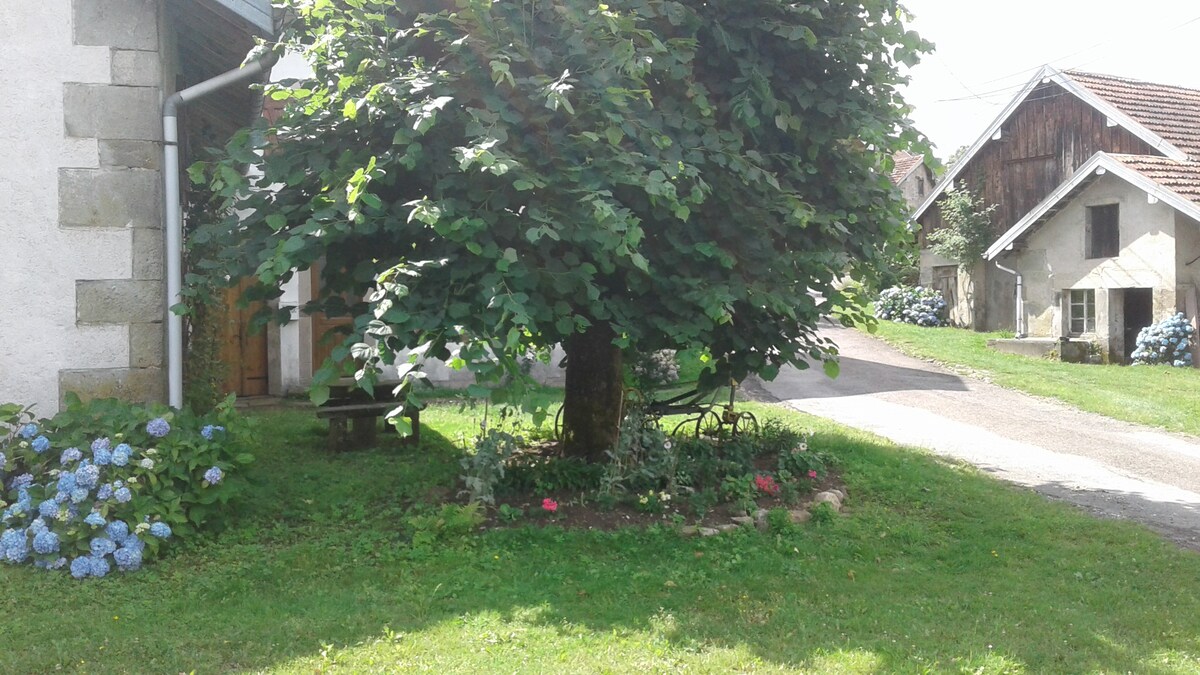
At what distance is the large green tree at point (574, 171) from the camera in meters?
5.23

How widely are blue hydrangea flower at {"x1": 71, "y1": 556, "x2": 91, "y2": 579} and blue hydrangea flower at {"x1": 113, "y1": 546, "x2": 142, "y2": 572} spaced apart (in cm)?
14

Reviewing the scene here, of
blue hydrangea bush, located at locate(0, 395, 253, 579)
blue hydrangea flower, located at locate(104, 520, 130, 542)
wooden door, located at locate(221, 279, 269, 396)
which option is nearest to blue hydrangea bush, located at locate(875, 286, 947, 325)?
wooden door, located at locate(221, 279, 269, 396)

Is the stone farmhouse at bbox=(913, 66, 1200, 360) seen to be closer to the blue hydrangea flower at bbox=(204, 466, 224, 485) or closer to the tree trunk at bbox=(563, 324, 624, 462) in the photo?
the tree trunk at bbox=(563, 324, 624, 462)

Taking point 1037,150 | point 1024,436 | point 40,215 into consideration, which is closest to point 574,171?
point 40,215

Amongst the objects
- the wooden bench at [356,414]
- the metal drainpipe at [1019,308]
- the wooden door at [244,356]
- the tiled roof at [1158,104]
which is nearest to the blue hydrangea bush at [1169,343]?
the metal drainpipe at [1019,308]

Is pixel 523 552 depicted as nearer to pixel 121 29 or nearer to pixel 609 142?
pixel 609 142

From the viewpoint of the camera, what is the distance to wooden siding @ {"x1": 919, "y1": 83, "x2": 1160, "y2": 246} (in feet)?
69.9

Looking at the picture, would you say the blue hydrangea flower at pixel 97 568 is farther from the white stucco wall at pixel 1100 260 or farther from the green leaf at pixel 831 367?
the white stucco wall at pixel 1100 260

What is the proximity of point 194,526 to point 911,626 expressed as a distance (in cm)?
399

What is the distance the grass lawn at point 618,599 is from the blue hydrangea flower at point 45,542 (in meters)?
0.15

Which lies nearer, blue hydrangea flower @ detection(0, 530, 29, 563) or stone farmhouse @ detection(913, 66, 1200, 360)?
blue hydrangea flower @ detection(0, 530, 29, 563)

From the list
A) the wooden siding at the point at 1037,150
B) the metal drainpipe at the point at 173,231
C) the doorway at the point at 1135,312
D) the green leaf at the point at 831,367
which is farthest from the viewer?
the wooden siding at the point at 1037,150

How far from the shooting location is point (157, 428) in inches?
218

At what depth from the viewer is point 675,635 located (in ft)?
15.5
